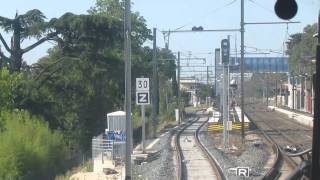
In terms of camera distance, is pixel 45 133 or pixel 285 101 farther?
pixel 285 101

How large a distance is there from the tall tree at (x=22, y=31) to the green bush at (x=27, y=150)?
15470mm

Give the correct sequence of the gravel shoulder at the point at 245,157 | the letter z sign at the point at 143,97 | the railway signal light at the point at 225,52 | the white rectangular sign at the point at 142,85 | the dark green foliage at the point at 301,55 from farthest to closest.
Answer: the dark green foliage at the point at 301,55 → the railway signal light at the point at 225,52 → the white rectangular sign at the point at 142,85 → the letter z sign at the point at 143,97 → the gravel shoulder at the point at 245,157

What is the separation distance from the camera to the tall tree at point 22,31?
5159 centimetres

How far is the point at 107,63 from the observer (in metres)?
53.5

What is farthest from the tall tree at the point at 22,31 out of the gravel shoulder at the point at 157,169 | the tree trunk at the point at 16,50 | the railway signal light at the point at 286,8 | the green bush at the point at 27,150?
the railway signal light at the point at 286,8

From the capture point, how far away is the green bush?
23.2 metres

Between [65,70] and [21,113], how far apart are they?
13.9 meters

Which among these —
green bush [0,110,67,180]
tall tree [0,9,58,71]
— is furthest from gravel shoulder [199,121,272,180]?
tall tree [0,9,58,71]

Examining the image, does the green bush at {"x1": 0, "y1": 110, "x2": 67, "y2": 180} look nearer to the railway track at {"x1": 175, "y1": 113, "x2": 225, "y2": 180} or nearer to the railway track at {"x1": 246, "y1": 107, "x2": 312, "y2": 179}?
the railway track at {"x1": 175, "y1": 113, "x2": 225, "y2": 180}

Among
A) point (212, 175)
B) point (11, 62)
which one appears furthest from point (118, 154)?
point (11, 62)

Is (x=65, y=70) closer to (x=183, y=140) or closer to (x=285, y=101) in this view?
(x=183, y=140)

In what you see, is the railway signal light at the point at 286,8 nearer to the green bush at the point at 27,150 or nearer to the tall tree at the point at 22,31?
the green bush at the point at 27,150

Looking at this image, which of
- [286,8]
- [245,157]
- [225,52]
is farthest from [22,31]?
[286,8]

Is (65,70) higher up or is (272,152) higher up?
(65,70)
